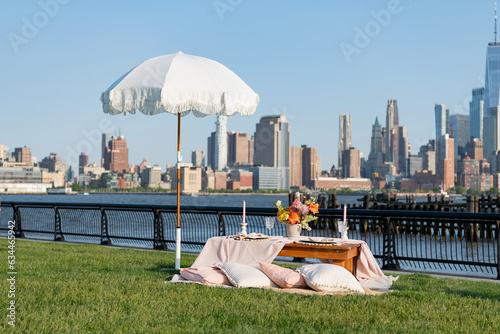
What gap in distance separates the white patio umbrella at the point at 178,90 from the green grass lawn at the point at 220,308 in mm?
2156

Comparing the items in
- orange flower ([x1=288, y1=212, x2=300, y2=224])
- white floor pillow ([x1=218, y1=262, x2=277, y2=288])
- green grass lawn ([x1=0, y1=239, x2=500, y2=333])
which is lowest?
green grass lawn ([x1=0, y1=239, x2=500, y2=333])

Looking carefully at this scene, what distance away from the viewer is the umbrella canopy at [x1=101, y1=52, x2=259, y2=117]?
9000mm

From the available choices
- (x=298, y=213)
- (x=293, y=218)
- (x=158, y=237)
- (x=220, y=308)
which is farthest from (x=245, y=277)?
(x=158, y=237)

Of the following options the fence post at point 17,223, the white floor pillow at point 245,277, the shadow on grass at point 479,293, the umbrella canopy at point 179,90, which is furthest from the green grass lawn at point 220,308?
the fence post at point 17,223

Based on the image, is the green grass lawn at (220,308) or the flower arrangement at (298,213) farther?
the flower arrangement at (298,213)

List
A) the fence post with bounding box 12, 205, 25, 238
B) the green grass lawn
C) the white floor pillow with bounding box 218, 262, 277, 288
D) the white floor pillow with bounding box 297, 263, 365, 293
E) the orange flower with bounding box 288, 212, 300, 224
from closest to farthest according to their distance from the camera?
the green grass lawn → the white floor pillow with bounding box 297, 263, 365, 293 → the white floor pillow with bounding box 218, 262, 277, 288 → the orange flower with bounding box 288, 212, 300, 224 → the fence post with bounding box 12, 205, 25, 238

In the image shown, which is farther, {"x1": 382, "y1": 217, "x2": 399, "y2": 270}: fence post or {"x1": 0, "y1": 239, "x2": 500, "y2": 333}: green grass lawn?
{"x1": 382, "y1": 217, "x2": 399, "y2": 270}: fence post

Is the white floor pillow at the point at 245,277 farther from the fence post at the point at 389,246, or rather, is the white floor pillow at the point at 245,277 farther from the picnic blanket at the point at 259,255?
the fence post at the point at 389,246

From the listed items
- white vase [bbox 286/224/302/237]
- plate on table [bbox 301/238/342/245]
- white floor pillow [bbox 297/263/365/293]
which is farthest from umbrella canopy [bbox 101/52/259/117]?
white floor pillow [bbox 297/263/365/293]

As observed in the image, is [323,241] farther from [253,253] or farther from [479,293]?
[479,293]

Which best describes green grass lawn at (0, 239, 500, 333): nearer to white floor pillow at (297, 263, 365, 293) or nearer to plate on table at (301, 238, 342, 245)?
white floor pillow at (297, 263, 365, 293)

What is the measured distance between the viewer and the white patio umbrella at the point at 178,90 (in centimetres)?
900

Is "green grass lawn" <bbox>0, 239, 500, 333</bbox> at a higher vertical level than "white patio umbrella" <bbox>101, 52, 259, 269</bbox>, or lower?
lower

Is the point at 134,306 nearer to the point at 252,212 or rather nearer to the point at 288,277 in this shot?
the point at 288,277
